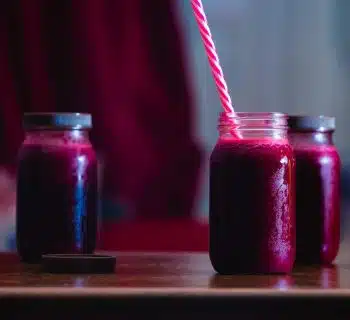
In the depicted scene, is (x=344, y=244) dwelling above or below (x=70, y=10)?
below

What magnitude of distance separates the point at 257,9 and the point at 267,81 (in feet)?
0.70

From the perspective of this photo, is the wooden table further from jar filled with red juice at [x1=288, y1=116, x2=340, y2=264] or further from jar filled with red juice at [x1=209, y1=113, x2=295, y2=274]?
jar filled with red juice at [x1=288, y1=116, x2=340, y2=264]

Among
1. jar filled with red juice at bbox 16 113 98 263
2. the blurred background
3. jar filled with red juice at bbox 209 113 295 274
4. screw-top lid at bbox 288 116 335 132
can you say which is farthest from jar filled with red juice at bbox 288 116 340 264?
the blurred background

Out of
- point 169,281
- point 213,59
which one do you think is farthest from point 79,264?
point 213,59

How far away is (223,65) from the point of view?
101 inches

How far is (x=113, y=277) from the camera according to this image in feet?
3.29

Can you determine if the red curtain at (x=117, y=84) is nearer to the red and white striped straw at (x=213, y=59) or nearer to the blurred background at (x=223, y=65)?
the blurred background at (x=223, y=65)

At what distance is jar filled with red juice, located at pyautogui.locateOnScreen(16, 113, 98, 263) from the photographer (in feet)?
3.92
